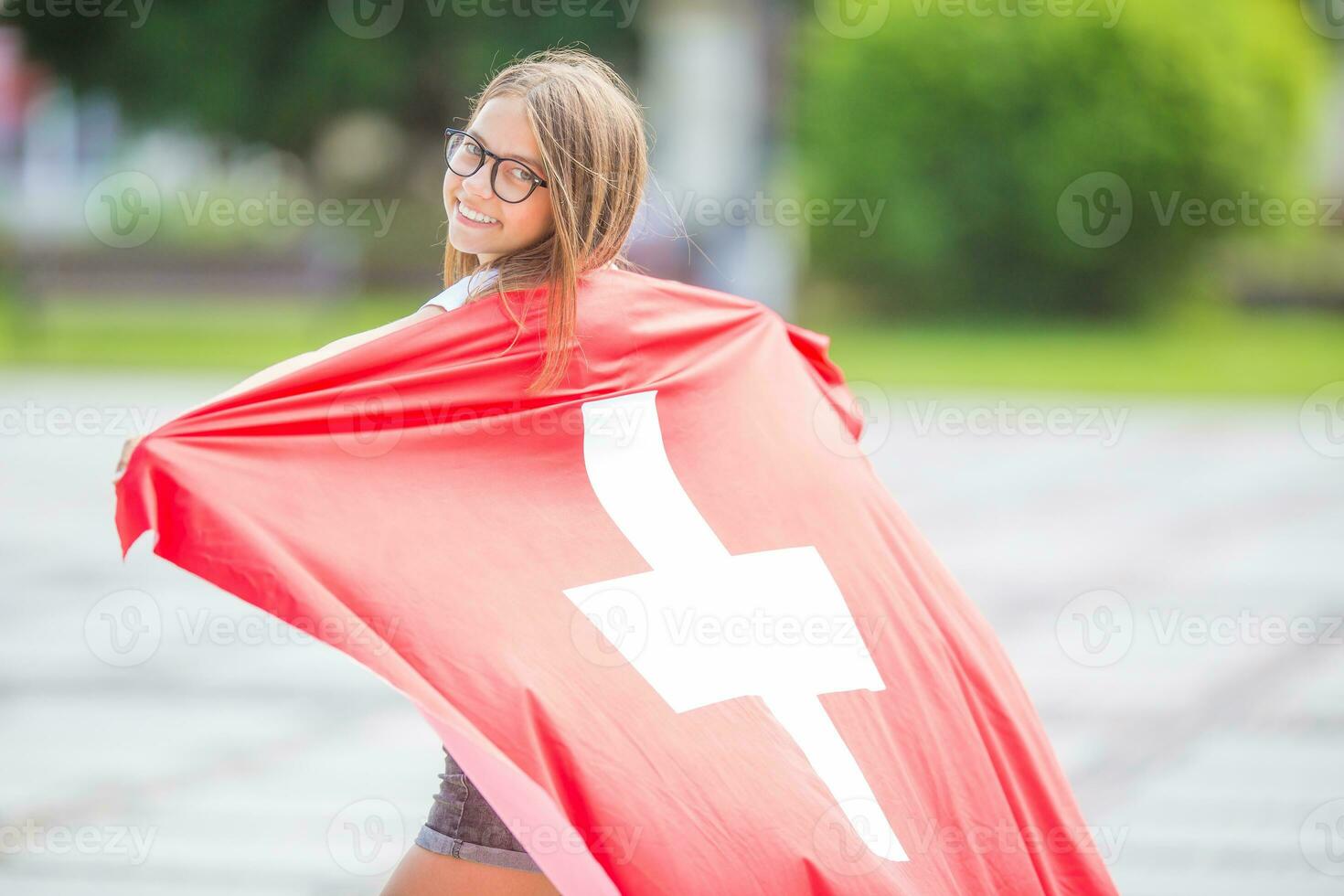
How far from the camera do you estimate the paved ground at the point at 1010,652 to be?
16.4 ft

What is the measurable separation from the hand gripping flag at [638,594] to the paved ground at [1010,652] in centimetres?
208

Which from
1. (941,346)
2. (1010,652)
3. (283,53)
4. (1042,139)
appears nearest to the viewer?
(1010,652)

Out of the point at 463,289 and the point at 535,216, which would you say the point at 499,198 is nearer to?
the point at 535,216

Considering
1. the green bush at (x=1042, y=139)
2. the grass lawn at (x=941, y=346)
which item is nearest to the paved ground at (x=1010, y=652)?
the grass lawn at (x=941, y=346)

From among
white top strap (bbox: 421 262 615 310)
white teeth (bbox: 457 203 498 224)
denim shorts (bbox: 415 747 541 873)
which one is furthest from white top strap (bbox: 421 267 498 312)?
denim shorts (bbox: 415 747 541 873)

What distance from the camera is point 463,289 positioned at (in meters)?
2.96

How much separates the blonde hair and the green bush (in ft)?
67.3

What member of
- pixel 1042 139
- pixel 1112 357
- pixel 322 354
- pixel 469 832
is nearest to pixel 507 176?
pixel 322 354

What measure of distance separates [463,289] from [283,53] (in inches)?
968

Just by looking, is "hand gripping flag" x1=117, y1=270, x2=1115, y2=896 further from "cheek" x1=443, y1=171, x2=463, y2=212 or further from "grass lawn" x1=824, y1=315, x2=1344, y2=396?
"grass lawn" x1=824, y1=315, x2=1344, y2=396

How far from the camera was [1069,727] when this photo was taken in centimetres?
629

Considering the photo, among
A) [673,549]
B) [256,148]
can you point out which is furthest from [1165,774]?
[256,148]

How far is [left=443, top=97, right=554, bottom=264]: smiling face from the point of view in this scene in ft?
9.34

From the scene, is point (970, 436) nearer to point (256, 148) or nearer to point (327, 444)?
point (327, 444)
